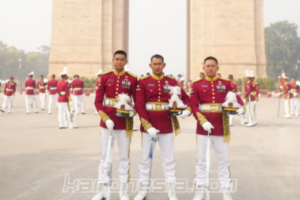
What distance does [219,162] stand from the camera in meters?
4.26

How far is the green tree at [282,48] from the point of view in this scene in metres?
69.5

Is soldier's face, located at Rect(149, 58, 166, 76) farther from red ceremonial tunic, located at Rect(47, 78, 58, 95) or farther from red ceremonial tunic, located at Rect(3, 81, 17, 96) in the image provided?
red ceremonial tunic, located at Rect(3, 81, 17, 96)

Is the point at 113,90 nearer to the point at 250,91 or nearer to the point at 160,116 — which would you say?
the point at 160,116

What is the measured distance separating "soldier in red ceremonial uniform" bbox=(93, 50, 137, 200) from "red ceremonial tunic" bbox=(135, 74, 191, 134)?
139mm

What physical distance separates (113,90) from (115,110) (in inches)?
9.8

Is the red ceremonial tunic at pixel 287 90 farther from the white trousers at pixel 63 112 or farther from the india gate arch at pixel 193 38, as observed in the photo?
the india gate arch at pixel 193 38

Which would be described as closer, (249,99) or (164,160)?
(164,160)

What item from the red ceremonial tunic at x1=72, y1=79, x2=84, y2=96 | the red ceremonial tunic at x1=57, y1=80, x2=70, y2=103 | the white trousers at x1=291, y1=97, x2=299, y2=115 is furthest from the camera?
the white trousers at x1=291, y1=97, x2=299, y2=115

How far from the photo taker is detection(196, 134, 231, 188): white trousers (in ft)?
13.8

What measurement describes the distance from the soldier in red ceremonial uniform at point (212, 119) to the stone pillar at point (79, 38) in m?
24.3

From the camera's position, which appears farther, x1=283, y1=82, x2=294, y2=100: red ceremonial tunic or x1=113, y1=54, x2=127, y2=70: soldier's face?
x1=283, y1=82, x2=294, y2=100: red ceremonial tunic

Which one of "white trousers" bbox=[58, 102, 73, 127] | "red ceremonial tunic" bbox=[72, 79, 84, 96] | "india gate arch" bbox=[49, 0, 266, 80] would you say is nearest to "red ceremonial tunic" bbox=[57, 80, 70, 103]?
"white trousers" bbox=[58, 102, 73, 127]

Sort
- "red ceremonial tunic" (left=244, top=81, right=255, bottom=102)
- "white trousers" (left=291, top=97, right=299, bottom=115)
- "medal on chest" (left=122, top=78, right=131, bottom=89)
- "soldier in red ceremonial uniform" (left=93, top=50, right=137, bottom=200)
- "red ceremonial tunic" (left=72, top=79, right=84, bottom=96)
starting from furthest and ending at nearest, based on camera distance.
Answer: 1. "white trousers" (left=291, top=97, right=299, bottom=115)
2. "red ceremonial tunic" (left=72, top=79, right=84, bottom=96)
3. "red ceremonial tunic" (left=244, top=81, right=255, bottom=102)
4. "medal on chest" (left=122, top=78, right=131, bottom=89)
5. "soldier in red ceremonial uniform" (left=93, top=50, right=137, bottom=200)

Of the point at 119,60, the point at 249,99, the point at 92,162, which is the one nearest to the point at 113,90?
the point at 119,60
